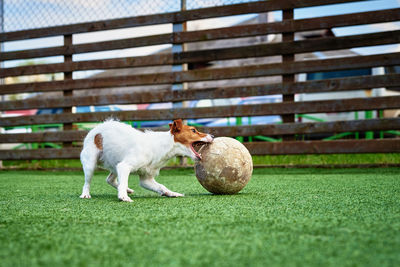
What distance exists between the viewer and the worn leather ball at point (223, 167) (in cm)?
341

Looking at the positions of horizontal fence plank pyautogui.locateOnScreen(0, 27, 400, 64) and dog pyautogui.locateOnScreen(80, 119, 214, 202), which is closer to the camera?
dog pyautogui.locateOnScreen(80, 119, 214, 202)

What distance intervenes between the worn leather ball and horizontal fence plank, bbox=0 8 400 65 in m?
3.31

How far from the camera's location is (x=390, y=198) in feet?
9.95

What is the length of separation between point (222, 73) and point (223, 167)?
3.42m

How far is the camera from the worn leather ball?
341 centimetres

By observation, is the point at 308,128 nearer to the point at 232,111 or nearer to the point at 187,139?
the point at 232,111

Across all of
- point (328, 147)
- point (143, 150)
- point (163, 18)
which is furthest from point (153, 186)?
point (163, 18)

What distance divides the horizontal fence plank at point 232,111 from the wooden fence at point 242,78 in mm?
13

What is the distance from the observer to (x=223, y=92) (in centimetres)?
654

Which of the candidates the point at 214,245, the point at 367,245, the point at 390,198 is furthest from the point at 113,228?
the point at 390,198

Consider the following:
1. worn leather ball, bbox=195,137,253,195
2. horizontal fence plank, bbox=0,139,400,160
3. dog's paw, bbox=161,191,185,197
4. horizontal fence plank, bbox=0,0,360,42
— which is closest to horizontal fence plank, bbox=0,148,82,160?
horizontal fence plank, bbox=0,0,360,42

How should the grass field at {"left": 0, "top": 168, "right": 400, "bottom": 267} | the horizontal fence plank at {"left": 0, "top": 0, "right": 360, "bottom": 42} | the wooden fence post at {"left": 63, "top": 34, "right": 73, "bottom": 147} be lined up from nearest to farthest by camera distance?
the grass field at {"left": 0, "top": 168, "right": 400, "bottom": 267} → the horizontal fence plank at {"left": 0, "top": 0, "right": 360, "bottom": 42} → the wooden fence post at {"left": 63, "top": 34, "right": 73, "bottom": 147}

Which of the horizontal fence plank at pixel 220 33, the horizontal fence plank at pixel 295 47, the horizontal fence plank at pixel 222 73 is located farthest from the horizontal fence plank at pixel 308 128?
the horizontal fence plank at pixel 220 33

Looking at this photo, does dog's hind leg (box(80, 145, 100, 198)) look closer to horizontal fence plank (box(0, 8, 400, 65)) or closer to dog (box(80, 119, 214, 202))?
dog (box(80, 119, 214, 202))
